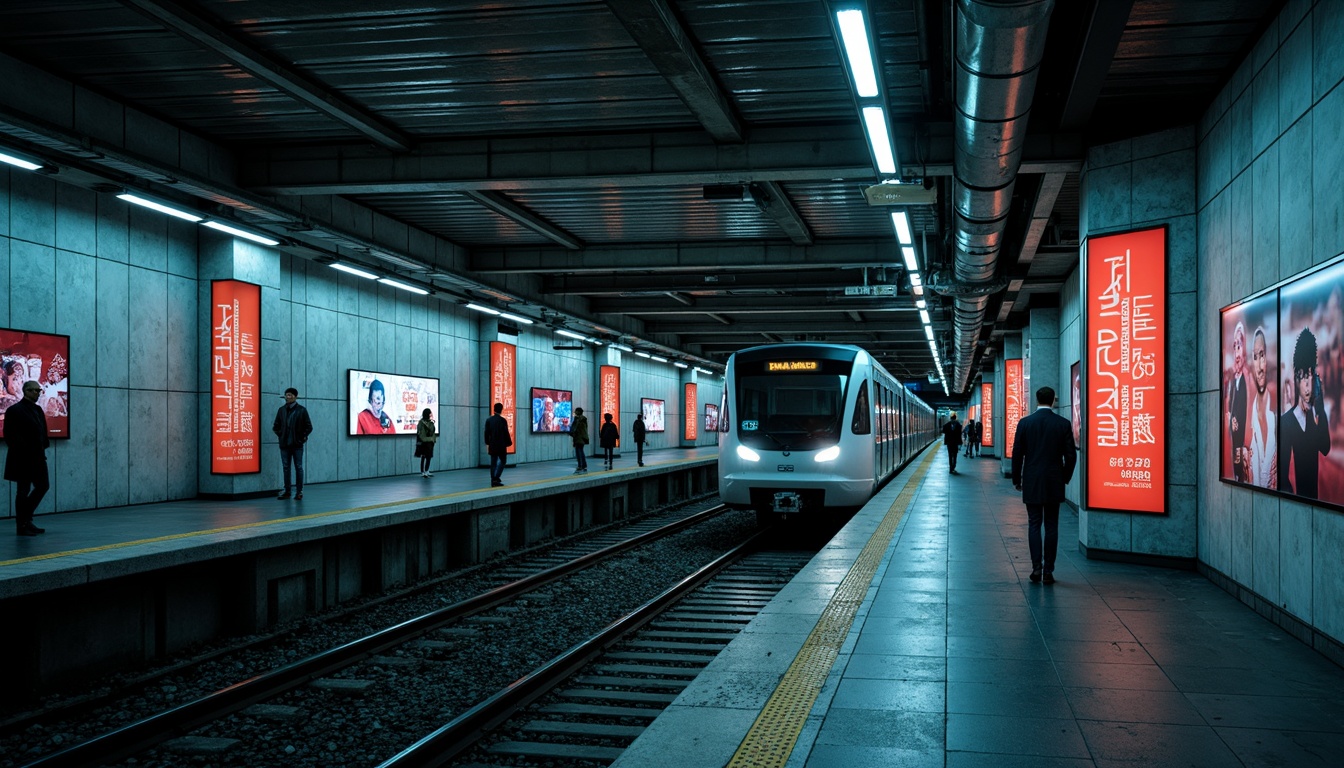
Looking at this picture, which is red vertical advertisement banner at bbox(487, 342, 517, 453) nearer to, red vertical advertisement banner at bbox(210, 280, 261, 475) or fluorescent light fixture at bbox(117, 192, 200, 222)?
red vertical advertisement banner at bbox(210, 280, 261, 475)

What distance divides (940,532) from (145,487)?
33.8 feet

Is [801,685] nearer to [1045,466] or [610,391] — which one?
[1045,466]

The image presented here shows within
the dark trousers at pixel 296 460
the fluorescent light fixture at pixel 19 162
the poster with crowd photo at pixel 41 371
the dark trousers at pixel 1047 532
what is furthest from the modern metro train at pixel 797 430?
the fluorescent light fixture at pixel 19 162

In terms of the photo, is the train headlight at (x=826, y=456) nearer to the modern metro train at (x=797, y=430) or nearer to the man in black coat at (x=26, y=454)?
the modern metro train at (x=797, y=430)

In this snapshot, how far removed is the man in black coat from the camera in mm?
8906

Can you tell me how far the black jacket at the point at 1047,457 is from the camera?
7879 mm

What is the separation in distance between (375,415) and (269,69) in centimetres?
1067

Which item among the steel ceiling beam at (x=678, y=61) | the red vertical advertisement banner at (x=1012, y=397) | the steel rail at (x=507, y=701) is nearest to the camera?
the steel rail at (x=507, y=701)

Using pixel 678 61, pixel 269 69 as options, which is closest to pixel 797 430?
pixel 678 61

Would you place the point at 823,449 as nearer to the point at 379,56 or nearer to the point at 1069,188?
the point at 1069,188

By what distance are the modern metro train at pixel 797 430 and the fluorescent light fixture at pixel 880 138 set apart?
4469 millimetres

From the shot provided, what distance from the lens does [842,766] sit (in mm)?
3799

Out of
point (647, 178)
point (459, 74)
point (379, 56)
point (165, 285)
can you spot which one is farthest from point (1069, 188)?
point (165, 285)

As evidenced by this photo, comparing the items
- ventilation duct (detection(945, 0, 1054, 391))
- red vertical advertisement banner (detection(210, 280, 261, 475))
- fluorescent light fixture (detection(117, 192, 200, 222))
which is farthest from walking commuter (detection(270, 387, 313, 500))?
ventilation duct (detection(945, 0, 1054, 391))
